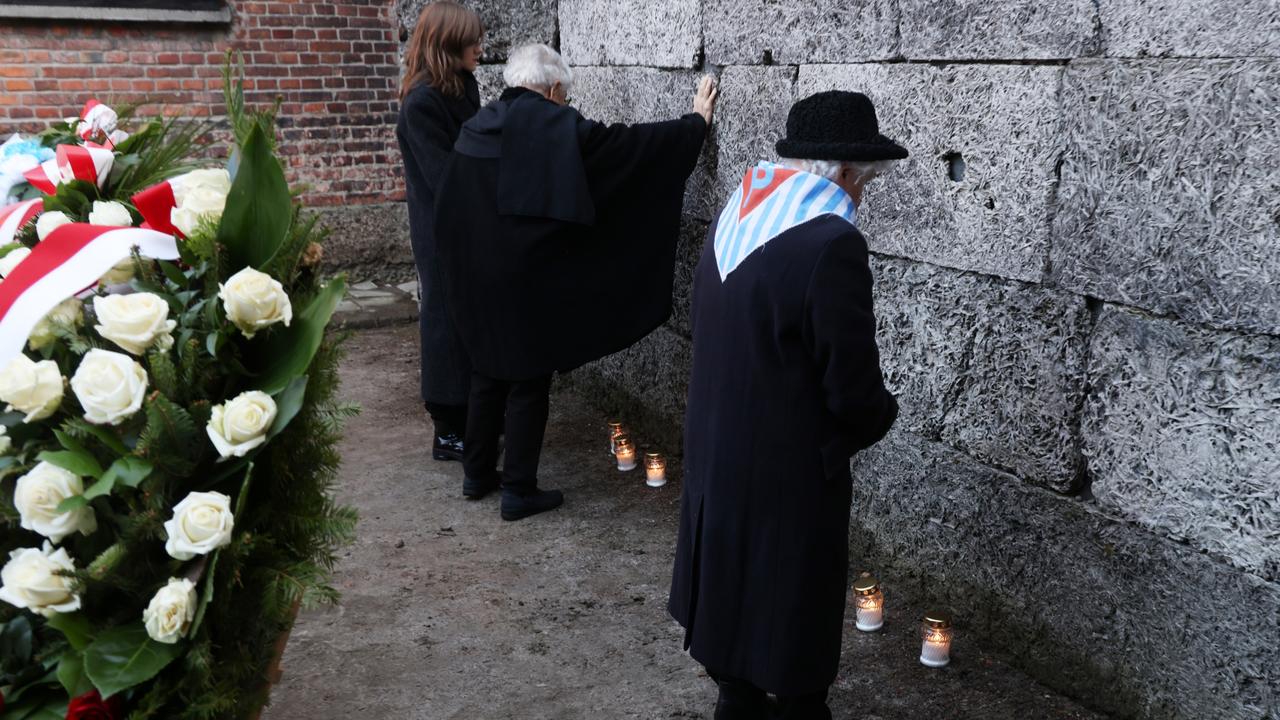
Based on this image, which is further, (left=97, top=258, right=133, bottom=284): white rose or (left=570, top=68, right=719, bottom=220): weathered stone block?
(left=570, top=68, right=719, bottom=220): weathered stone block

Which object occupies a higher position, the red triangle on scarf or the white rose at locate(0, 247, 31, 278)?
the red triangle on scarf

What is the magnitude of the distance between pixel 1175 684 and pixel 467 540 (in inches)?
103

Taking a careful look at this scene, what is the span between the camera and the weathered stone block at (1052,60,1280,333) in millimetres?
2664

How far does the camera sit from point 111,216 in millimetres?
2064

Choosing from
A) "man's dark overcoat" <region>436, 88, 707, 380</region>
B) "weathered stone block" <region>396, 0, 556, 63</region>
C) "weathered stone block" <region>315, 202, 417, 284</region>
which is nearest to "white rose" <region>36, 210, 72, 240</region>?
"man's dark overcoat" <region>436, 88, 707, 380</region>

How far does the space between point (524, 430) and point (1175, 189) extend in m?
2.69

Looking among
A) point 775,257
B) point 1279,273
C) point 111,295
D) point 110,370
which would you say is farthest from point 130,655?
point 1279,273

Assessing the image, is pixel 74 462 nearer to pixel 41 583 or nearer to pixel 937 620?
pixel 41 583

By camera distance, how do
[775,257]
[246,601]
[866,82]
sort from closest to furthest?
[246,601]
[775,257]
[866,82]

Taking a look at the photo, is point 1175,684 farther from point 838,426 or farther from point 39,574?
point 39,574

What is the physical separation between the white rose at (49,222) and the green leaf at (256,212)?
0.43m

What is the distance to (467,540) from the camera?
4.58 meters

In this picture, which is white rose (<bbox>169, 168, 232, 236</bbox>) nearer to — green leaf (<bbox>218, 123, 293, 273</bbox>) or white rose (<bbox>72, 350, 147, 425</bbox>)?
green leaf (<bbox>218, 123, 293, 273</bbox>)

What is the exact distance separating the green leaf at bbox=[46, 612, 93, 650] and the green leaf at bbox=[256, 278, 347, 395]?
1.39ft
